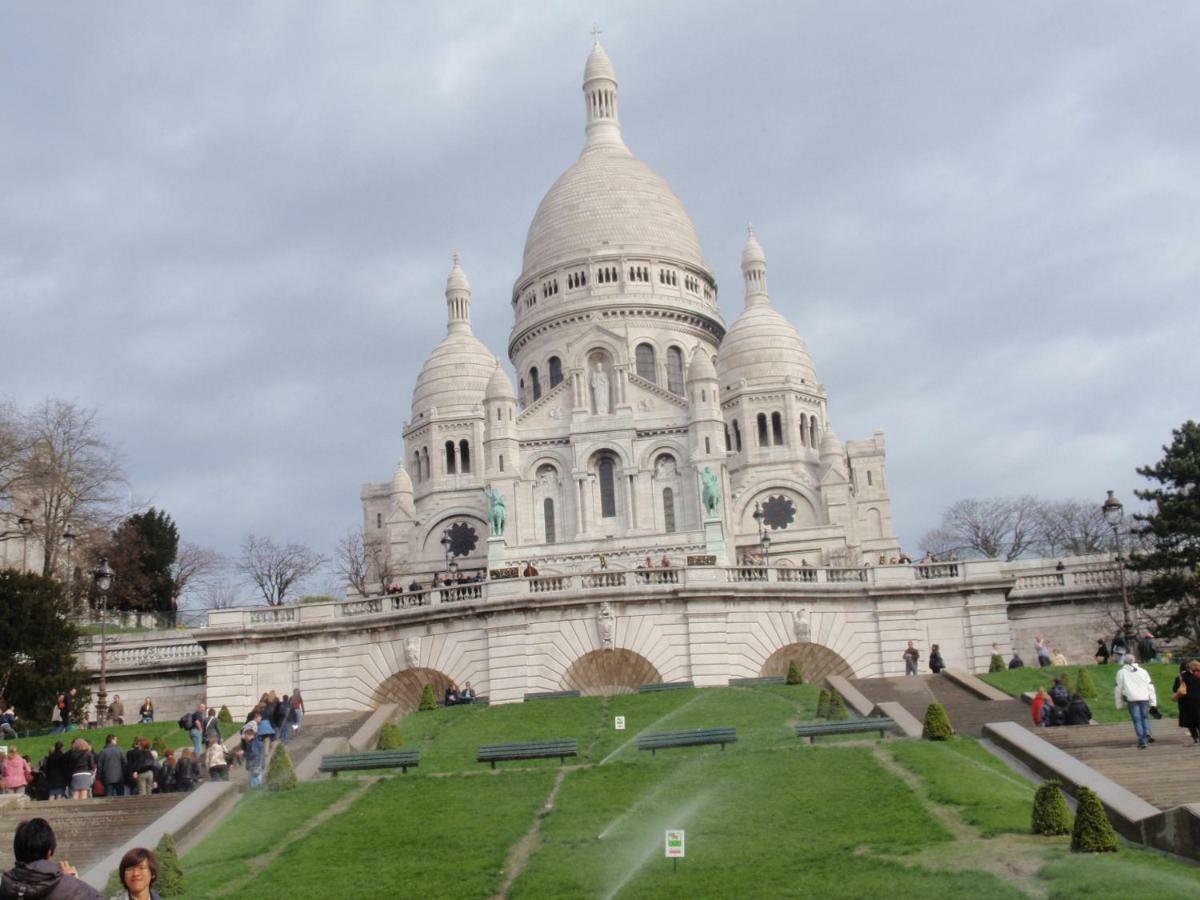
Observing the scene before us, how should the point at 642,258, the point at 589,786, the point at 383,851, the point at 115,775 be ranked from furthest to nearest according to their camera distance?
the point at 642,258
the point at 115,775
the point at 589,786
the point at 383,851

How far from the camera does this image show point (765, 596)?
41.1m

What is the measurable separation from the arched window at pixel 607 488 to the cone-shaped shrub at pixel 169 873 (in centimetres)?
6586

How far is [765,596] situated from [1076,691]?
9.90 meters

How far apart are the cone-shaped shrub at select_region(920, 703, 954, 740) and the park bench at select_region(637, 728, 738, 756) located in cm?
316

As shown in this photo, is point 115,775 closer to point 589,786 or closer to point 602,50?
point 589,786

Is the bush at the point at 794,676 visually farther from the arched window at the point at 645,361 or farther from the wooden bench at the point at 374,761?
the arched window at the point at 645,361

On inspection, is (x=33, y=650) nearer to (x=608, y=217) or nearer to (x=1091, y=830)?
(x=1091, y=830)

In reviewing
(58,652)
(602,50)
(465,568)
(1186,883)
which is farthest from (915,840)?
(602,50)

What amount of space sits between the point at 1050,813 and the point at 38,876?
1230 centimetres

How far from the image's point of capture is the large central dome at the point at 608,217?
4031 inches

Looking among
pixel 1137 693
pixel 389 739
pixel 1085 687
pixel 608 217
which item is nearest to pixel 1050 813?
pixel 1137 693

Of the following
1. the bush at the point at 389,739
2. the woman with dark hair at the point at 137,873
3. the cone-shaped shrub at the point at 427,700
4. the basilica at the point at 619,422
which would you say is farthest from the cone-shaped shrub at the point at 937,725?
the basilica at the point at 619,422

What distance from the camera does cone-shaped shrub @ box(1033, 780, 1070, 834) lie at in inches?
750

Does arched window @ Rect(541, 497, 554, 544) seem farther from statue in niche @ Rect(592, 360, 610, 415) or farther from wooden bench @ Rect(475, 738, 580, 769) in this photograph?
wooden bench @ Rect(475, 738, 580, 769)
